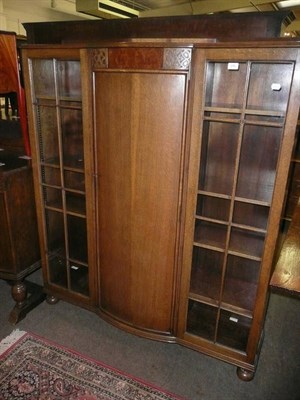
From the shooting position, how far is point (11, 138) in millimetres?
2273

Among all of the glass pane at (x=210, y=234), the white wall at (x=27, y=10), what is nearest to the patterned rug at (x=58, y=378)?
the glass pane at (x=210, y=234)

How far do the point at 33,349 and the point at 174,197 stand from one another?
1207 millimetres

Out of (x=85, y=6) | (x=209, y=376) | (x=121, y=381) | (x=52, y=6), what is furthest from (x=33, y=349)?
(x=52, y=6)

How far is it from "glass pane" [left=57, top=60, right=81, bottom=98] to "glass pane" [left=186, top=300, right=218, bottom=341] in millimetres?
1367

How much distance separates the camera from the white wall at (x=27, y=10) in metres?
5.12

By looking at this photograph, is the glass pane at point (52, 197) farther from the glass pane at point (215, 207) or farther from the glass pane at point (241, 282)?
the glass pane at point (241, 282)

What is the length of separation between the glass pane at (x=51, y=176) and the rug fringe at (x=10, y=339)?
93cm

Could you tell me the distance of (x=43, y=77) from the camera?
1.69 meters

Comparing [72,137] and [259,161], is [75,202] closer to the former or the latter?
[72,137]

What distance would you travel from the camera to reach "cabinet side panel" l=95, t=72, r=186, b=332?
52.6 inches

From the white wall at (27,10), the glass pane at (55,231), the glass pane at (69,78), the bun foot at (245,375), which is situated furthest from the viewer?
the white wall at (27,10)

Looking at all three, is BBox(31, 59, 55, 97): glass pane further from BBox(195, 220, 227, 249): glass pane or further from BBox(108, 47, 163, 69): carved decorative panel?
BBox(195, 220, 227, 249): glass pane

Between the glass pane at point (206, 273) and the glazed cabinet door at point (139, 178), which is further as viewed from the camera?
the glass pane at point (206, 273)

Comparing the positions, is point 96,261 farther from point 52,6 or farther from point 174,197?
point 52,6
